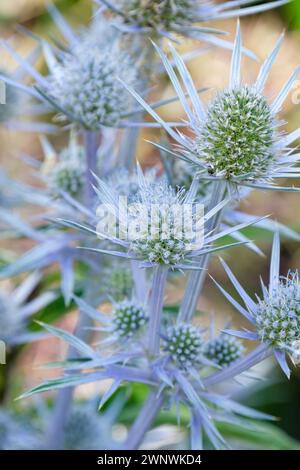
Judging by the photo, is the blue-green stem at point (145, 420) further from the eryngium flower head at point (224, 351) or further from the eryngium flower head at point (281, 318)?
the eryngium flower head at point (281, 318)

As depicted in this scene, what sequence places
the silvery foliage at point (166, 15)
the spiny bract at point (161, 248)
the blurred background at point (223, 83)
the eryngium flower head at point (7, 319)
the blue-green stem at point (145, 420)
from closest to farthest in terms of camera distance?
the spiny bract at point (161, 248) < the blue-green stem at point (145, 420) < the silvery foliage at point (166, 15) < the eryngium flower head at point (7, 319) < the blurred background at point (223, 83)

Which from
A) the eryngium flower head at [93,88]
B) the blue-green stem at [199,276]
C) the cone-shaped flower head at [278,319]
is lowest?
the cone-shaped flower head at [278,319]

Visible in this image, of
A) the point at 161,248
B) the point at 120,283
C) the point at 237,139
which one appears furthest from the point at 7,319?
the point at 237,139

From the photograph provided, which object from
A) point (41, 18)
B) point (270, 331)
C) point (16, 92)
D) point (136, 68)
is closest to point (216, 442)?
point (270, 331)

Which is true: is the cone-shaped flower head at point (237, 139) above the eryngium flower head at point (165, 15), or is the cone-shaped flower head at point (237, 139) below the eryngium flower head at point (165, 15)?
below

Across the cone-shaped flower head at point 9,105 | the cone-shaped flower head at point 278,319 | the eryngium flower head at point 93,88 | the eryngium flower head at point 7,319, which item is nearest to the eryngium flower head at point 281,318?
the cone-shaped flower head at point 278,319

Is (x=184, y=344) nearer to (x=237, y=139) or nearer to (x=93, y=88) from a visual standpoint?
(x=237, y=139)
